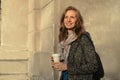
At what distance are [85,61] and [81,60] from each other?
0.04 metres

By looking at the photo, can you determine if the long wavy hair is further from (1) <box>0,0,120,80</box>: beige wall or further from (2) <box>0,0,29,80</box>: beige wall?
(2) <box>0,0,29,80</box>: beige wall

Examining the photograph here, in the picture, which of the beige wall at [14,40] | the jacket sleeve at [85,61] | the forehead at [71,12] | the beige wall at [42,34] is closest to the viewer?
the jacket sleeve at [85,61]

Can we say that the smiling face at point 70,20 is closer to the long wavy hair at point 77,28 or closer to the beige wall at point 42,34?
the long wavy hair at point 77,28

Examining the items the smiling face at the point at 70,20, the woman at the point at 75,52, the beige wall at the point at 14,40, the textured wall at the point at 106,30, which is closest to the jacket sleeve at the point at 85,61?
the woman at the point at 75,52

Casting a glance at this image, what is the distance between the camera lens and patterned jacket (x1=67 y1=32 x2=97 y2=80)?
4270mm

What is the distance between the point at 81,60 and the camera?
4320 mm

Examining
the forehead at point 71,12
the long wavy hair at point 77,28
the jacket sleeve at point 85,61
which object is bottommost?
the jacket sleeve at point 85,61

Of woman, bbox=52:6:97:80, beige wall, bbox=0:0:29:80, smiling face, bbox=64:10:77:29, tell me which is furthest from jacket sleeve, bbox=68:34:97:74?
beige wall, bbox=0:0:29:80

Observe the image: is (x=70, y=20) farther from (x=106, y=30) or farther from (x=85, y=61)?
(x=106, y=30)

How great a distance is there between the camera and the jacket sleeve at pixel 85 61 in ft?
14.0

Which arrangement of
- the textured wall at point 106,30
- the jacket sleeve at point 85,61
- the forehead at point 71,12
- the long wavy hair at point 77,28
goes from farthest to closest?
1. the textured wall at point 106,30
2. the forehead at point 71,12
3. the long wavy hair at point 77,28
4. the jacket sleeve at point 85,61

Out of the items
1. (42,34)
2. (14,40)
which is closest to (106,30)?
(42,34)

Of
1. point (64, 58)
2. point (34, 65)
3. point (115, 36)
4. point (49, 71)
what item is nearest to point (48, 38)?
point (49, 71)

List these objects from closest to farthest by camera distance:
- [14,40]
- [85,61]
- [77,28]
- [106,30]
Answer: [85,61] → [77,28] → [106,30] → [14,40]
